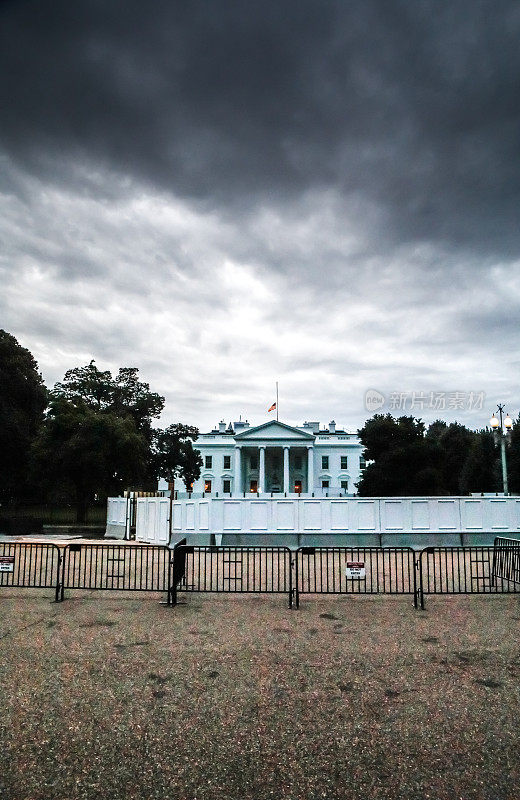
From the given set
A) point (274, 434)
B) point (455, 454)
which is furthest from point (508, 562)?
point (274, 434)

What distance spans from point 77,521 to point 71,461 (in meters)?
4.20


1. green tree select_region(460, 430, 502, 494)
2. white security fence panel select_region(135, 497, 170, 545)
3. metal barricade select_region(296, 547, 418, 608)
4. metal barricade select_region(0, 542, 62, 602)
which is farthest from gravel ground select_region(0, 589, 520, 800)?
green tree select_region(460, 430, 502, 494)

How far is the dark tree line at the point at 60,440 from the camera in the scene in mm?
36875

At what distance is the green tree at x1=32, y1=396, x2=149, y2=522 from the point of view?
120ft

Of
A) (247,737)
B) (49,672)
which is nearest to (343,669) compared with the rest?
(247,737)

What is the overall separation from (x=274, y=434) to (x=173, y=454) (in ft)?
91.1

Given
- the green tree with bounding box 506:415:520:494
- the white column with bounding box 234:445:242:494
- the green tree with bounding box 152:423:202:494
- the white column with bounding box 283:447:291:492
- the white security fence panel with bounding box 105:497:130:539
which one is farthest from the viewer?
the white column with bounding box 234:445:242:494

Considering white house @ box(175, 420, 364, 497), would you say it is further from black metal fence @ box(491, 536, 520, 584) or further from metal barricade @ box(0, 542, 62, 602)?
black metal fence @ box(491, 536, 520, 584)

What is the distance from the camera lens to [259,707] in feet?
18.4

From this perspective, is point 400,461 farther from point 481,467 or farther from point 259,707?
point 259,707

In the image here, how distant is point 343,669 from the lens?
680 centimetres

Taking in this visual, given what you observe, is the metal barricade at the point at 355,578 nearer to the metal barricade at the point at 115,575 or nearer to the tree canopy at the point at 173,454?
the metal barricade at the point at 115,575

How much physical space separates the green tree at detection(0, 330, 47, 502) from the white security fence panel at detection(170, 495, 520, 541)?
2453 centimetres

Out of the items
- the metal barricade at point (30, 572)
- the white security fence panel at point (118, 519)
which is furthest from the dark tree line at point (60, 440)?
the metal barricade at point (30, 572)
